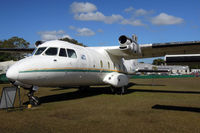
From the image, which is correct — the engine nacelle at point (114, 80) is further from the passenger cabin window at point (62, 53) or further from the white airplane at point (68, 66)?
the passenger cabin window at point (62, 53)

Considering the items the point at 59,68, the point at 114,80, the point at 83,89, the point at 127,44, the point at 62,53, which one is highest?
the point at 127,44

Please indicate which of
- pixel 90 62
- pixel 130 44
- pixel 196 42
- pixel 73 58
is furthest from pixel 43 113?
pixel 196 42

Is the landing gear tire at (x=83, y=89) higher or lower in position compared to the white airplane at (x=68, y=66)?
lower

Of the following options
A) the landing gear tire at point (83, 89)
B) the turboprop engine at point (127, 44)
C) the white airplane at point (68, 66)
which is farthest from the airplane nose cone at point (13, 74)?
the turboprop engine at point (127, 44)

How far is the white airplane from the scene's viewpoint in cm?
762

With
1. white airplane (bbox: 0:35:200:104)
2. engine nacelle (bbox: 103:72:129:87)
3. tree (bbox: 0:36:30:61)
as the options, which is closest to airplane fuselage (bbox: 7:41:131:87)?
white airplane (bbox: 0:35:200:104)

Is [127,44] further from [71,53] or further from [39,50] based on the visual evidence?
[39,50]

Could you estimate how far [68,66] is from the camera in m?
9.03

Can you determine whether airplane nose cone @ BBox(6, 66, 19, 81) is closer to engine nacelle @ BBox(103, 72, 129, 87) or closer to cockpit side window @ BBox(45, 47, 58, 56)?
cockpit side window @ BBox(45, 47, 58, 56)

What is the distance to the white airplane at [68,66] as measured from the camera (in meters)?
7.62

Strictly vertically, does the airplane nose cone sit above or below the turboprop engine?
below

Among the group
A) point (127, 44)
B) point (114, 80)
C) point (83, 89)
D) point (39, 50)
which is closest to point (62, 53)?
point (39, 50)

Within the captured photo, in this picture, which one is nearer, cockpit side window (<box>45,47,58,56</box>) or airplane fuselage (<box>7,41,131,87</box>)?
airplane fuselage (<box>7,41,131,87</box>)

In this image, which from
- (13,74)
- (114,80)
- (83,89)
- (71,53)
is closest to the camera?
(13,74)
